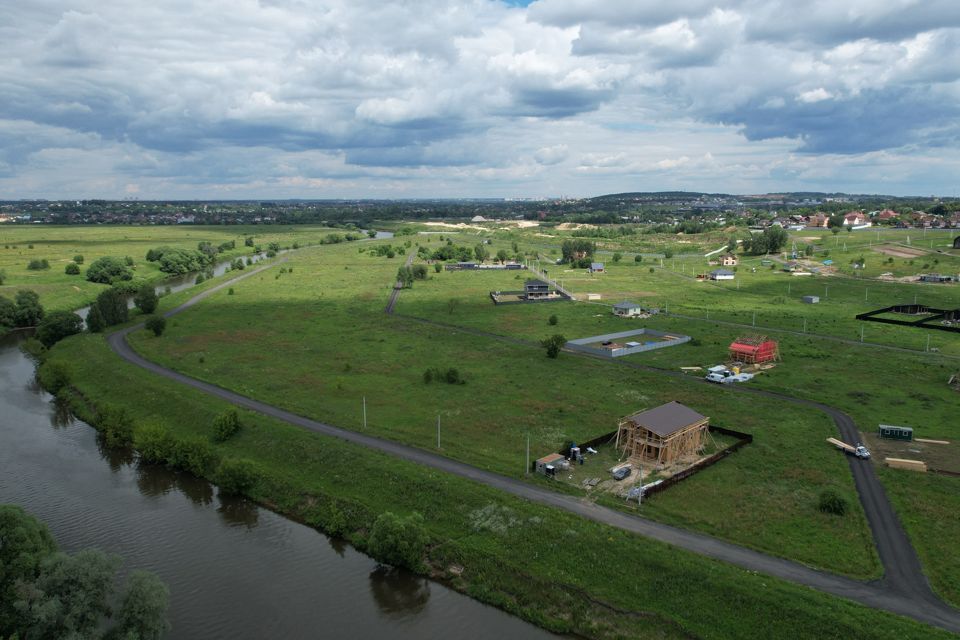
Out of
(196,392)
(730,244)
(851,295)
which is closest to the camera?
(196,392)

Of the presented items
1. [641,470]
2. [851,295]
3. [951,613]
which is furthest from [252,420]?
[851,295]

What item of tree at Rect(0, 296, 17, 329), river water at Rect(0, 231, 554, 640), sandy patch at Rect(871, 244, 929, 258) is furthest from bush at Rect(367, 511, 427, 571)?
sandy patch at Rect(871, 244, 929, 258)

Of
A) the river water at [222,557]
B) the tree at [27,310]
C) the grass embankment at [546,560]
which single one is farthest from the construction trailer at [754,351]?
the tree at [27,310]

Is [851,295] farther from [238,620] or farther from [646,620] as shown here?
[238,620]

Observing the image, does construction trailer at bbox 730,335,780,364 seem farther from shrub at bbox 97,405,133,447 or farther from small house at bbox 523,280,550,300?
shrub at bbox 97,405,133,447

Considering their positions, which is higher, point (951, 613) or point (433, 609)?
point (951, 613)

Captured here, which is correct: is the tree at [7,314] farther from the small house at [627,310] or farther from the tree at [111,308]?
the small house at [627,310]

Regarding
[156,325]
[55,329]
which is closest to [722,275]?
[156,325]

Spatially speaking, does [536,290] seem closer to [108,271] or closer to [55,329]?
[55,329]
